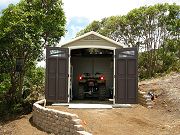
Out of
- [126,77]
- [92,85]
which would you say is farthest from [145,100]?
[92,85]

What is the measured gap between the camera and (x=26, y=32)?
21703 mm

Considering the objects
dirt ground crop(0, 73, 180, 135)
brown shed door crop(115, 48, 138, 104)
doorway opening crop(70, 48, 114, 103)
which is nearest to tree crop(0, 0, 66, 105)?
doorway opening crop(70, 48, 114, 103)

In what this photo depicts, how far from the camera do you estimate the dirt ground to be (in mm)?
13101

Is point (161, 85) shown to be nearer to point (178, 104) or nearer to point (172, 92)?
point (172, 92)

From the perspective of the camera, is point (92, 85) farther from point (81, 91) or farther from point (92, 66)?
point (92, 66)

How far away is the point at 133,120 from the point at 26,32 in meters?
9.72

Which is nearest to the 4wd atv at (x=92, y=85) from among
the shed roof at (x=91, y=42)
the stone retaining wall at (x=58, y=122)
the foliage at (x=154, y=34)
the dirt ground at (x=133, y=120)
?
the shed roof at (x=91, y=42)

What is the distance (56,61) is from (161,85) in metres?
6.90

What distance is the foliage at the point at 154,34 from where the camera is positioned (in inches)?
1303

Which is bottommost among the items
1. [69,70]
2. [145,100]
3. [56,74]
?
[145,100]

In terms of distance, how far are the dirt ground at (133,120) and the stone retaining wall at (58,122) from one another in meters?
0.36

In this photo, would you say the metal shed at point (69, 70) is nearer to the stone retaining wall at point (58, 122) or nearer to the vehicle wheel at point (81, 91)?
the stone retaining wall at point (58, 122)

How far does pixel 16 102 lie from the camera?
24.1 metres

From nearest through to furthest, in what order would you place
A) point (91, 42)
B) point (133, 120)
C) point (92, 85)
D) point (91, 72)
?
point (133, 120)
point (91, 42)
point (92, 85)
point (91, 72)
